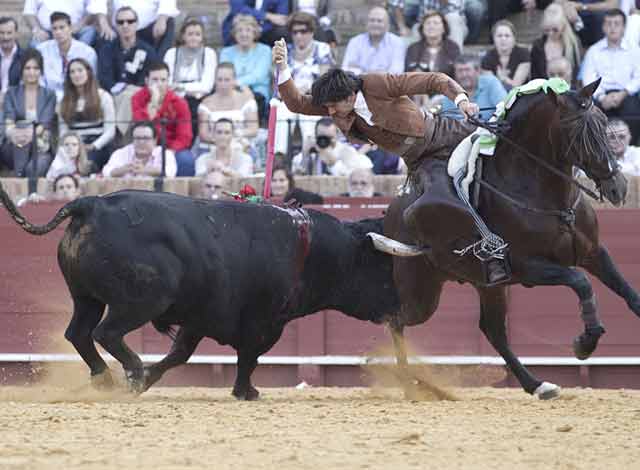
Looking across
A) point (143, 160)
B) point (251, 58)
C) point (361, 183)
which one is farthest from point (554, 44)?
point (143, 160)

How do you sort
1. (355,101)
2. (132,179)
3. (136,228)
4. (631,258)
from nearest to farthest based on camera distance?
(136,228) < (355,101) < (631,258) < (132,179)

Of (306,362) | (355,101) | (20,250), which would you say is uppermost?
(355,101)

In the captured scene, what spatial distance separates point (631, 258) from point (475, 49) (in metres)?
3.16

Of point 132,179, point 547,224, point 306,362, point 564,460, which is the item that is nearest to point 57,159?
point 132,179

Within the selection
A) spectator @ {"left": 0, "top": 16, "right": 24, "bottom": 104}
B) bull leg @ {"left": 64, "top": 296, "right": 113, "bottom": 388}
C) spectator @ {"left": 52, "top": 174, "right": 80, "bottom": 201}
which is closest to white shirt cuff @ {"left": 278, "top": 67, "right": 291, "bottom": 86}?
bull leg @ {"left": 64, "top": 296, "right": 113, "bottom": 388}

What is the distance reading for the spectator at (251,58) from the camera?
12805 millimetres

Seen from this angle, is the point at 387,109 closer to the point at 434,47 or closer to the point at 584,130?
the point at 584,130

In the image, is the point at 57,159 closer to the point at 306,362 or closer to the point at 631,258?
the point at 306,362

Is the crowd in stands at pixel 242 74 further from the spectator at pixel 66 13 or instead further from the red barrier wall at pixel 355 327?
the red barrier wall at pixel 355 327

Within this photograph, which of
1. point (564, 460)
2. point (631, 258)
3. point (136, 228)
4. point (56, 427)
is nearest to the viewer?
point (564, 460)

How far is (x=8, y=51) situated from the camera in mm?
13570

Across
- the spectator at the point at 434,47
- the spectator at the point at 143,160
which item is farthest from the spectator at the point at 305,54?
the spectator at the point at 143,160

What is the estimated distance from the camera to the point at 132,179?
38.6 feet

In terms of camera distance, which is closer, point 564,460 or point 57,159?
point 564,460
